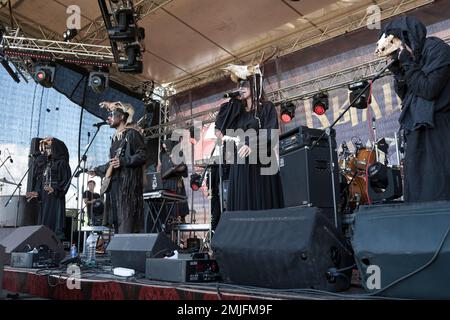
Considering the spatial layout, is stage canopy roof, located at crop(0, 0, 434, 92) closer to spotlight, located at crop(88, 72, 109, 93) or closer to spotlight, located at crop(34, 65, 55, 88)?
spotlight, located at crop(88, 72, 109, 93)

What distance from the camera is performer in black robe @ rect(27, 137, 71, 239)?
20.6 ft

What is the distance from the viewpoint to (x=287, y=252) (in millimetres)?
1992

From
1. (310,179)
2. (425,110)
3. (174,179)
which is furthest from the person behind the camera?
(174,179)

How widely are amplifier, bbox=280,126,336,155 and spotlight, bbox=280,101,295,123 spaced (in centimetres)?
378

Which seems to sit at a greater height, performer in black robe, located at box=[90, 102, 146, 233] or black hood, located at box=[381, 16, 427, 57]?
black hood, located at box=[381, 16, 427, 57]

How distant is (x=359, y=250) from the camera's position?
71.6 inches

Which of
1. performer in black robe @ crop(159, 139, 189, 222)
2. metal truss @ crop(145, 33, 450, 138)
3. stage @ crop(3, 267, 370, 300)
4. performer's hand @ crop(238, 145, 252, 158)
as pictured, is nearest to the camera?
stage @ crop(3, 267, 370, 300)

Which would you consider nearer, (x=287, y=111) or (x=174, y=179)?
(x=174, y=179)

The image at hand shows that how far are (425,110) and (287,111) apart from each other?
6.48 m

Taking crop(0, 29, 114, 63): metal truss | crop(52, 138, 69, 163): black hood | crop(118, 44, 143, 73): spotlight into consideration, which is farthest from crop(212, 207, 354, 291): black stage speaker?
crop(0, 29, 114, 63): metal truss

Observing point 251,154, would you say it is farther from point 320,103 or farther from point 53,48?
point 53,48

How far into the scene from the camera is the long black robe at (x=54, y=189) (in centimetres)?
628

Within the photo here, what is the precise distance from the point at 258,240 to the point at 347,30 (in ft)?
24.1

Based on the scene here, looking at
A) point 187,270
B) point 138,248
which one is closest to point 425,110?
point 187,270
